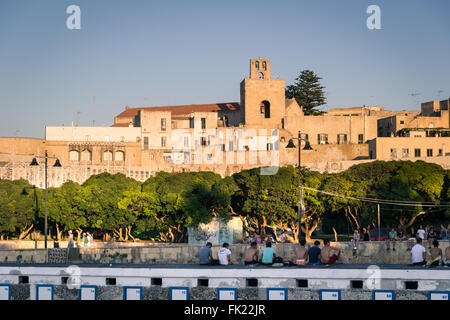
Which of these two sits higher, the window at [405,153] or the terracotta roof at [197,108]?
the terracotta roof at [197,108]

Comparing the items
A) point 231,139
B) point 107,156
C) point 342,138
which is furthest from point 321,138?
point 107,156

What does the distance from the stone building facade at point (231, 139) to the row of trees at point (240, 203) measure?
15.8m

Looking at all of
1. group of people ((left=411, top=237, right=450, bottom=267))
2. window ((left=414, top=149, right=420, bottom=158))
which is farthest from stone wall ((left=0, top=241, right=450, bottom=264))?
window ((left=414, top=149, right=420, bottom=158))

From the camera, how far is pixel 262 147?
263 feet

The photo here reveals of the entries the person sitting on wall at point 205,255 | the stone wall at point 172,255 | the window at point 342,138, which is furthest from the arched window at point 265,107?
the person sitting on wall at point 205,255

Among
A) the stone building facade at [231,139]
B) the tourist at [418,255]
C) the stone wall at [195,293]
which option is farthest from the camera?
the stone building facade at [231,139]

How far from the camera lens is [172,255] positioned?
22.0 metres

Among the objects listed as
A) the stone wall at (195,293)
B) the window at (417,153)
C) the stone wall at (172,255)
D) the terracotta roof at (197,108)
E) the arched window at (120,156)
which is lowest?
the stone wall at (195,293)

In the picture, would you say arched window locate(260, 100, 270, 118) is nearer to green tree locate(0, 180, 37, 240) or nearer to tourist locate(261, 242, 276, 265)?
green tree locate(0, 180, 37, 240)

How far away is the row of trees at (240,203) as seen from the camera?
51.7 metres

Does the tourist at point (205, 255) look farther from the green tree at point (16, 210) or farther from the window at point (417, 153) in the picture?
the window at point (417, 153)

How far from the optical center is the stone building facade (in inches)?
2972

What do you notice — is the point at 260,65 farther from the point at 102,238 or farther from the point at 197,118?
the point at 102,238
